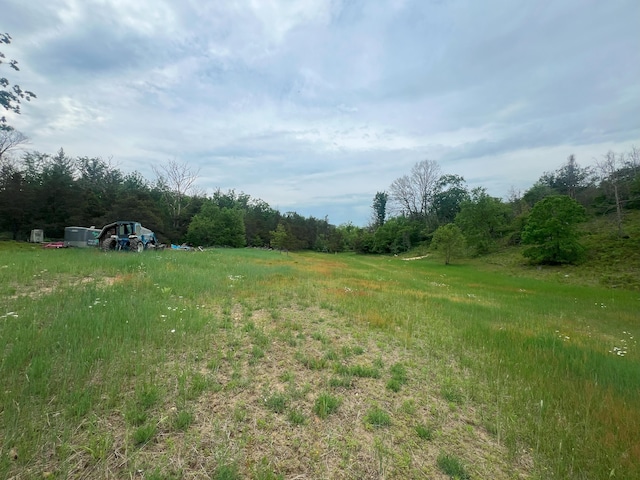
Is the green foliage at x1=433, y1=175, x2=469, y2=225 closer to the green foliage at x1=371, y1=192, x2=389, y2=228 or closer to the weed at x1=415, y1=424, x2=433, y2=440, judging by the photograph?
the green foliage at x1=371, y1=192, x2=389, y2=228

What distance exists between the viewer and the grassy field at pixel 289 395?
2.93 m

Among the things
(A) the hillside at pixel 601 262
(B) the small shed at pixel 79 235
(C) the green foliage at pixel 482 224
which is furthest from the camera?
(C) the green foliage at pixel 482 224

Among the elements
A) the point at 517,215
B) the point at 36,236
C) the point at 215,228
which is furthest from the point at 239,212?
the point at 517,215

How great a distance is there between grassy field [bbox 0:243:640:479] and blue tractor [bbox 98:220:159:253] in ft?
49.8

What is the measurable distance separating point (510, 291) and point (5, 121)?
45.0 meters

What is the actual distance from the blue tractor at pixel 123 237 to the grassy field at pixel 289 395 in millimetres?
15166

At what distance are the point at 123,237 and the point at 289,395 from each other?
79.3 feet

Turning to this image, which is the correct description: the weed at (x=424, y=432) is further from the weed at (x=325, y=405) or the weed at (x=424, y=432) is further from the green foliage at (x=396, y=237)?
the green foliage at (x=396, y=237)

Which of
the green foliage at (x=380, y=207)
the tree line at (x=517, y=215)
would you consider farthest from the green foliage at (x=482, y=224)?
the green foliage at (x=380, y=207)

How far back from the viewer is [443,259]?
48.4m

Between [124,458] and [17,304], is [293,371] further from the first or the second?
[17,304]

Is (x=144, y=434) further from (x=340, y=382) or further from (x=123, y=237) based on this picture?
(x=123, y=237)

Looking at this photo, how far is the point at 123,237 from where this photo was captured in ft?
74.0

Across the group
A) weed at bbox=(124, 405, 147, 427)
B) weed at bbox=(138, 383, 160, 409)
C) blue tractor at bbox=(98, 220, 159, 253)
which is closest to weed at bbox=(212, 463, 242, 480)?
weed at bbox=(124, 405, 147, 427)
